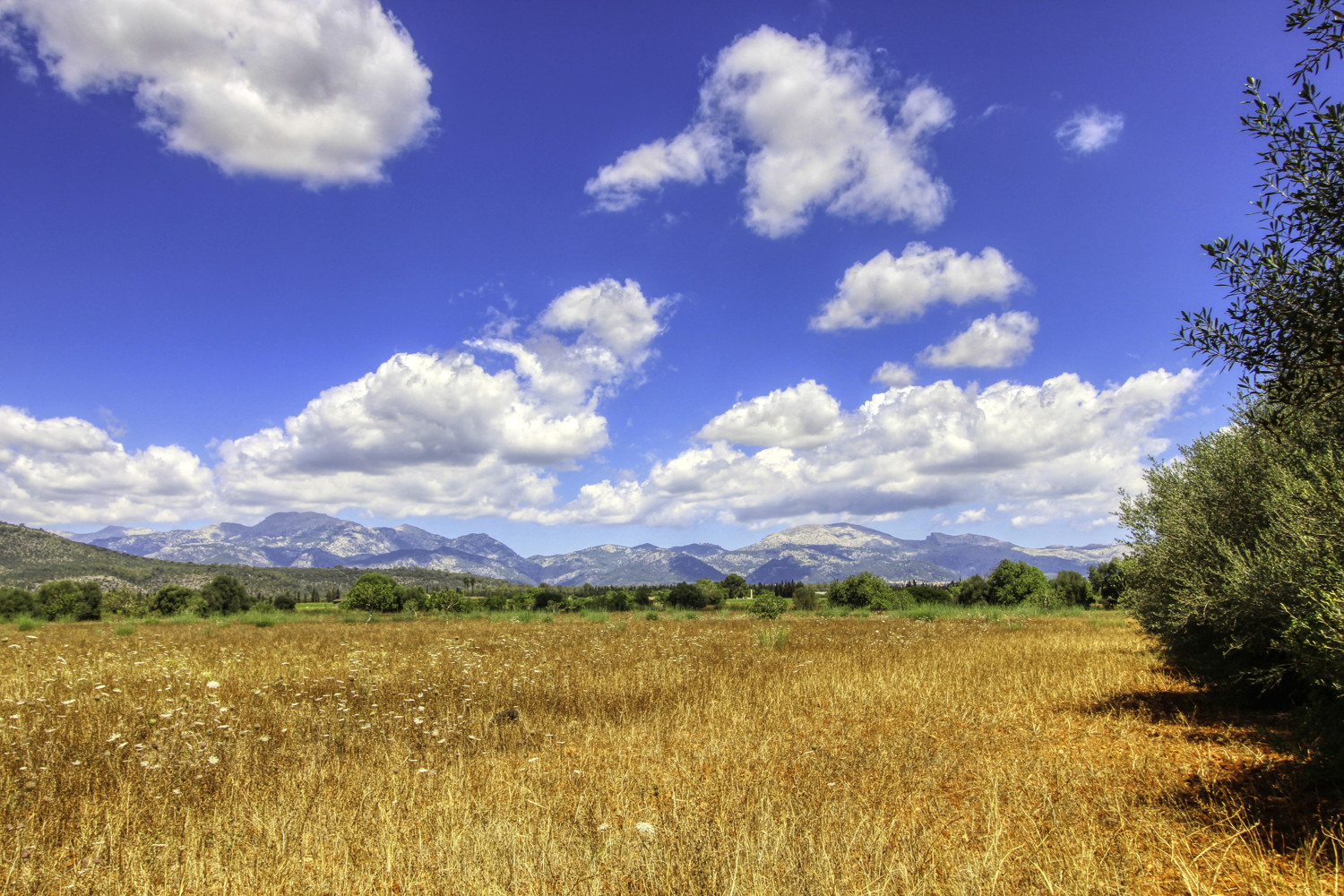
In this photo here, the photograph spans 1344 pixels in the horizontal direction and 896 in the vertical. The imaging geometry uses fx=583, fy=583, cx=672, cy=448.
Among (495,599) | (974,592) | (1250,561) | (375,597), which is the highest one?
(1250,561)

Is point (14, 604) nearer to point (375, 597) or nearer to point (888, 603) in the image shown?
point (375, 597)

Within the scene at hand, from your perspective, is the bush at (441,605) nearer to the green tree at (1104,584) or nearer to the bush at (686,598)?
the bush at (686,598)

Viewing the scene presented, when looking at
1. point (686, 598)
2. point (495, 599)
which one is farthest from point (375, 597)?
point (686, 598)

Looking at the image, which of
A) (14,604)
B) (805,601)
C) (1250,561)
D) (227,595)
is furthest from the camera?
(227,595)

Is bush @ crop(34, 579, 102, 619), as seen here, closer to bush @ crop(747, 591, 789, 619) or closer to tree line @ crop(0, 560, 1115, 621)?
tree line @ crop(0, 560, 1115, 621)

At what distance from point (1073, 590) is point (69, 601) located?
99.1m

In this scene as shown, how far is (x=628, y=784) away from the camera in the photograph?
Answer: 762cm

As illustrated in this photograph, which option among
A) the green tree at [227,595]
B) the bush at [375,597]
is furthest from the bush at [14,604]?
the bush at [375,597]

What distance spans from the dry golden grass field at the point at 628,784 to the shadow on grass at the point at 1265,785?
0.06 m

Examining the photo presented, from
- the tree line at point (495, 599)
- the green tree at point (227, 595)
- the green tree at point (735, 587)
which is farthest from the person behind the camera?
the green tree at point (735, 587)

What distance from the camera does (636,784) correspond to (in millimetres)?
7590

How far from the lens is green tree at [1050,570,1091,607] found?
67.9 meters

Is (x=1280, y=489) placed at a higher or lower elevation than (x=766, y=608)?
higher

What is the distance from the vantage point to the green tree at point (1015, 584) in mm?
69938
